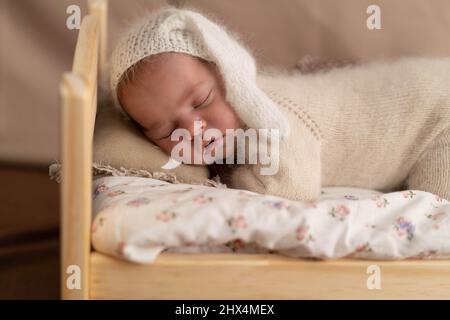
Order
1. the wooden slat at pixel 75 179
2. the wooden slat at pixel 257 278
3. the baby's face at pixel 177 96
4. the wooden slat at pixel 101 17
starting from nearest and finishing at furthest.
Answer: the wooden slat at pixel 75 179 < the wooden slat at pixel 257 278 < the baby's face at pixel 177 96 < the wooden slat at pixel 101 17

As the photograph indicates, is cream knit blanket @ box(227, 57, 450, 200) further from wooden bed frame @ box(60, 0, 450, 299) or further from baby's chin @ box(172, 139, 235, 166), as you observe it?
wooden bed frame @ box(60, 0, 450, 299)

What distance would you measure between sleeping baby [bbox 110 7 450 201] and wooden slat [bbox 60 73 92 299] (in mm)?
350

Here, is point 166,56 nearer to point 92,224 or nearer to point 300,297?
point 92,224

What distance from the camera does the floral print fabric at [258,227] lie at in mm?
1094

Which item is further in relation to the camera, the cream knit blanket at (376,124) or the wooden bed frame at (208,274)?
the cream knit blanket at (376,124)

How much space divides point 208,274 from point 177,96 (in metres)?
A: 0.40

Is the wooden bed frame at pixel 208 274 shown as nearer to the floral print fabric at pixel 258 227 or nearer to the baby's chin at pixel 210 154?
the floral print fabric at pixel 258 227

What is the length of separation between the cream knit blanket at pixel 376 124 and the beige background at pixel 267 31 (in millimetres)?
582

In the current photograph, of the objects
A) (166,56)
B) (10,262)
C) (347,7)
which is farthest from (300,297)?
(347,7)

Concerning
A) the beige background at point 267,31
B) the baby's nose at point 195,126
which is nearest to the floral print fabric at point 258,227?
the baby's nose at point 195,126

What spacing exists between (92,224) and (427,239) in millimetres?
553

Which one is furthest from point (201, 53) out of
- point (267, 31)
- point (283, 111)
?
point (267, 31)

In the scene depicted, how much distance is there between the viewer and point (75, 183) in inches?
41.0

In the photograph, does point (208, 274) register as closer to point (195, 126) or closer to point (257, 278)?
point (257, 278)
